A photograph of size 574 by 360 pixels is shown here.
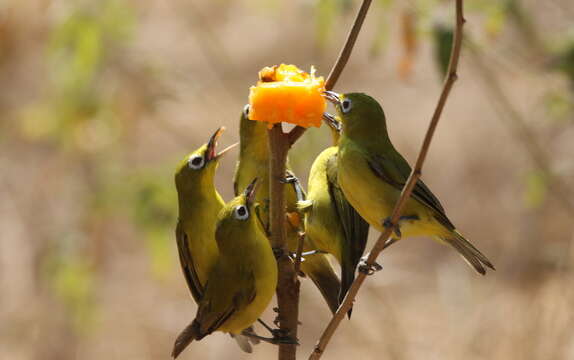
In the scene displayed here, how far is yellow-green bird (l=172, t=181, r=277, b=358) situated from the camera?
237cm

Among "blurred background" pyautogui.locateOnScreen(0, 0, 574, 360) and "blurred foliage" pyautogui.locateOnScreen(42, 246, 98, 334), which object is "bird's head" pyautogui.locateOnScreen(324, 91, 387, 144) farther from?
"blurred foliage" pyautogui.locateOnScreen(42, 246, 98, 334)

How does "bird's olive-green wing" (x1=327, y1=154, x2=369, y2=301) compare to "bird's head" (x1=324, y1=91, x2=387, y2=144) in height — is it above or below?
below

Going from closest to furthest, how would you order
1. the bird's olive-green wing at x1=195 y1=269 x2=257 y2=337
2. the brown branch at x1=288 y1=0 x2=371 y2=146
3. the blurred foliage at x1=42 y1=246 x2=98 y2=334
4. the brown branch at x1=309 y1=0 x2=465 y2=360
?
the brown branch at x1=309 y1=0 x2=465 y2=360 → the brown branch at x1=288 y1=0 x2=371 y2=146 → the bird's olive-green wing at x1=195 y1=269 x2=257 y2=337 → the blurred foliage at x1=42 y1=246 x2=98 y2=334

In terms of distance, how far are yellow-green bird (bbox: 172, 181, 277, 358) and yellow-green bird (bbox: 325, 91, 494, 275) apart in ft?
1.25

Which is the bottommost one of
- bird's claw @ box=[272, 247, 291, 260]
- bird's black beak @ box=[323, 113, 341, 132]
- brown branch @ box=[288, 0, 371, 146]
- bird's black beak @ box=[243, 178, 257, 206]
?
bird's claw @ box=[272, 247, 291, 260]

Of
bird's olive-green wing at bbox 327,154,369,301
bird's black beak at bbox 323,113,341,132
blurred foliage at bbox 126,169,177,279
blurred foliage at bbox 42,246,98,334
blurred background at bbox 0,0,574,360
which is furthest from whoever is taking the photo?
blurred foliage at bbox 42,246,98,334

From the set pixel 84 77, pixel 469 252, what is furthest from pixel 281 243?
pixel 84 77

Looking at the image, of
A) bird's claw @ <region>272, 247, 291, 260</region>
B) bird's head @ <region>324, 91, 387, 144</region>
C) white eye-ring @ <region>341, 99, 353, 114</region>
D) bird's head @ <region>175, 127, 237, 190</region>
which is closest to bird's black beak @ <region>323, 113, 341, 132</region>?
bird's head @ <region>324, 91, 387, 144</region>

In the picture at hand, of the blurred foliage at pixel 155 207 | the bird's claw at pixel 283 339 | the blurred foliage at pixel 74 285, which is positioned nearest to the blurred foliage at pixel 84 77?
the blurred foliage at pixel 155 207

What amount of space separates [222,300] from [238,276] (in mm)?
127

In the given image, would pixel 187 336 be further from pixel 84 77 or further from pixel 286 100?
pixel 84 77

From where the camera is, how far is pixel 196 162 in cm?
294

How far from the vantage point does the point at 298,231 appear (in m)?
2.84

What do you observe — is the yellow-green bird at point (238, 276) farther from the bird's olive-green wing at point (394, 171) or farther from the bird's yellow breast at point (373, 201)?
the bird's olive-green wing at point (394, 171)
